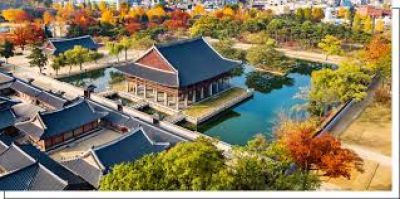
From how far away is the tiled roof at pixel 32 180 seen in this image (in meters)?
13.7

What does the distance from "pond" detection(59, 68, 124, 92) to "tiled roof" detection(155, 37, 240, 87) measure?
6.35 m

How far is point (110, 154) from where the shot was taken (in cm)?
1617

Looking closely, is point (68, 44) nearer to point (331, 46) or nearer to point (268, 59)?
→ point (268, 59)

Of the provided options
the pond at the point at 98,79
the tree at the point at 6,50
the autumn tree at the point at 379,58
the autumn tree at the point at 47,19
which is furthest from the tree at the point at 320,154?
the autumn tree at the point at 47,19

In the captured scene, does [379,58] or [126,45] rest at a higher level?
[126,45]

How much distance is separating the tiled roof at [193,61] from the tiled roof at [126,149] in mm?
7336

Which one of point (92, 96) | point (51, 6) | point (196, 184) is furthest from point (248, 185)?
point (51, 6)

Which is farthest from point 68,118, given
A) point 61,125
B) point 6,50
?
point 6,50

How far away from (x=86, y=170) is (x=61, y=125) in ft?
17.1

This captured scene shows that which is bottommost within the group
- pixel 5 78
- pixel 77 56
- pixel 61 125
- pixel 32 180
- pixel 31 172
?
pixel 32 180

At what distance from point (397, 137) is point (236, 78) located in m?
28.0

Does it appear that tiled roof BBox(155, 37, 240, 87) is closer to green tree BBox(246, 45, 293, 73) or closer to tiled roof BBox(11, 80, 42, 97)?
green tree BBox(246, 45, 293, 73)

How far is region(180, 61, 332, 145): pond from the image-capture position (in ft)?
75.4

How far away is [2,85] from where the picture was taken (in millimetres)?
27734
